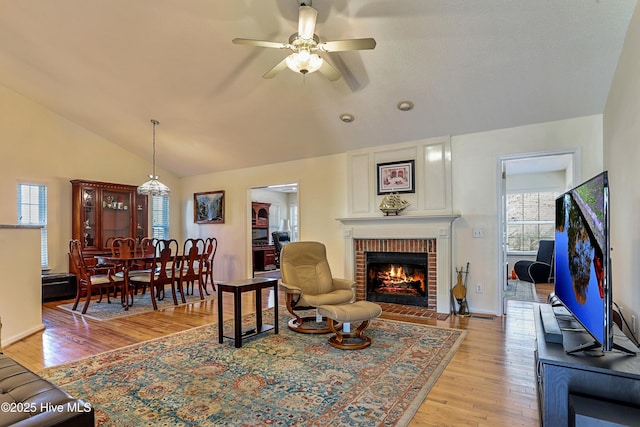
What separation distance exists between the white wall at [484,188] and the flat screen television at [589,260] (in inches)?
82.5

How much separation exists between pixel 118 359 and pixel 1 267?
1700 mm

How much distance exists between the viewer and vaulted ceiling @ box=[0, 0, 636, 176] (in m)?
2.94

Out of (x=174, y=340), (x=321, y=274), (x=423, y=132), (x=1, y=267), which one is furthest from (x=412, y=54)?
(x=1, y=267)

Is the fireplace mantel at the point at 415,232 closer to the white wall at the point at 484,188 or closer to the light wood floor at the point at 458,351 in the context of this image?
the white wall at the point at 484,188

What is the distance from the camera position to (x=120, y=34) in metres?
3.68

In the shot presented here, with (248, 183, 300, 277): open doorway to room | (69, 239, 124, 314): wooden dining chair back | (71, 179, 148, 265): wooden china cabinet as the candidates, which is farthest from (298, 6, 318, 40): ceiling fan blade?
(248, 183, 300, 277): open doorway to room

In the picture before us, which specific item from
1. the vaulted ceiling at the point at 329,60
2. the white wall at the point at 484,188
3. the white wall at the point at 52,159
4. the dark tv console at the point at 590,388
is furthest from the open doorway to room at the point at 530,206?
the white wall at the point at 52,159

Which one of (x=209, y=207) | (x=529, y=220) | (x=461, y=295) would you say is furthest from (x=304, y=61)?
(x=529, y=220)

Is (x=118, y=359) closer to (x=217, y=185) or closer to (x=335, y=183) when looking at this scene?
(x=335, y=183)

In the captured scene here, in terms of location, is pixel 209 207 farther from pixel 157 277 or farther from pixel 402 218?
pixel 402 218

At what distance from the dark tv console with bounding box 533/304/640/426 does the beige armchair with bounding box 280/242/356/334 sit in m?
2.22

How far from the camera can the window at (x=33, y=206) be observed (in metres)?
5.69

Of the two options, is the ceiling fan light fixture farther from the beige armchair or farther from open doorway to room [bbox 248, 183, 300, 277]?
open doorway to room [bbox 248, 183, 300, 277]

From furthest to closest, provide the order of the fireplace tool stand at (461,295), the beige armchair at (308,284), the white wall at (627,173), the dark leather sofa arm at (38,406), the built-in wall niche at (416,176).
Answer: the built-in wall niche at (416,176)
the fireplace tool stand at (461,295)
the beige armchair at (308,284)
the white wall at (627,173)
the dark leather sofa arm at (38,406)
